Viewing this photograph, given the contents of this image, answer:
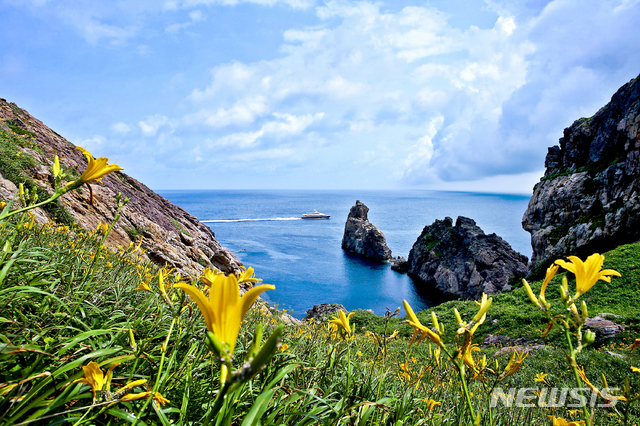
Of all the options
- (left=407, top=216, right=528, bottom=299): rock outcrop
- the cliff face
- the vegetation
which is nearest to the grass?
the vegetation

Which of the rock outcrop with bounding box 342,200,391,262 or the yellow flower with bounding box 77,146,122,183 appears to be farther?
the rock outcrop with bounding box 342,200,391,262

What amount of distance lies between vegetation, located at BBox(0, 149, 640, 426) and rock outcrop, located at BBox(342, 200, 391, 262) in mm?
47189

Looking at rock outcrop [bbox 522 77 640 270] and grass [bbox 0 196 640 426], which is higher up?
rock outcrop [bbox 522 77 640 270]

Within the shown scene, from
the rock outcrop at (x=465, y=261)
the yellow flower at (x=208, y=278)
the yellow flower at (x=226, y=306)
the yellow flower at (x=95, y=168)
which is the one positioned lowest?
the rock outcrop at (x=465, y=261)

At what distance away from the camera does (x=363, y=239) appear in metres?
53.1

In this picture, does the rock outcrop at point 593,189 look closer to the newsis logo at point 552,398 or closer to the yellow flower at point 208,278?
the newsis logo at point 552,398

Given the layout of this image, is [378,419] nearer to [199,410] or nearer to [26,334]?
[199,410]

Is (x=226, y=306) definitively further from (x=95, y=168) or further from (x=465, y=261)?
(x=465, y=261)

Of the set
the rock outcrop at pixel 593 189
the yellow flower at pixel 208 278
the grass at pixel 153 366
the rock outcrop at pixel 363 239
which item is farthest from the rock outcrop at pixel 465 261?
the yellow flower at pixel 208 278

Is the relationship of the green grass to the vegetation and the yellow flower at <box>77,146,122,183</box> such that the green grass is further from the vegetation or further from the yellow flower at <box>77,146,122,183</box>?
the yellow flower at <box>77,146,122,183</box>

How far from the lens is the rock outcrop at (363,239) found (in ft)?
168

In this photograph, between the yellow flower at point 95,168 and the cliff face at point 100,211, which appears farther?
the cliff face at point 100,211

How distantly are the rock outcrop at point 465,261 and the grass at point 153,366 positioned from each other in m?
31.4

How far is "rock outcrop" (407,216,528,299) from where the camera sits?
104 ft
